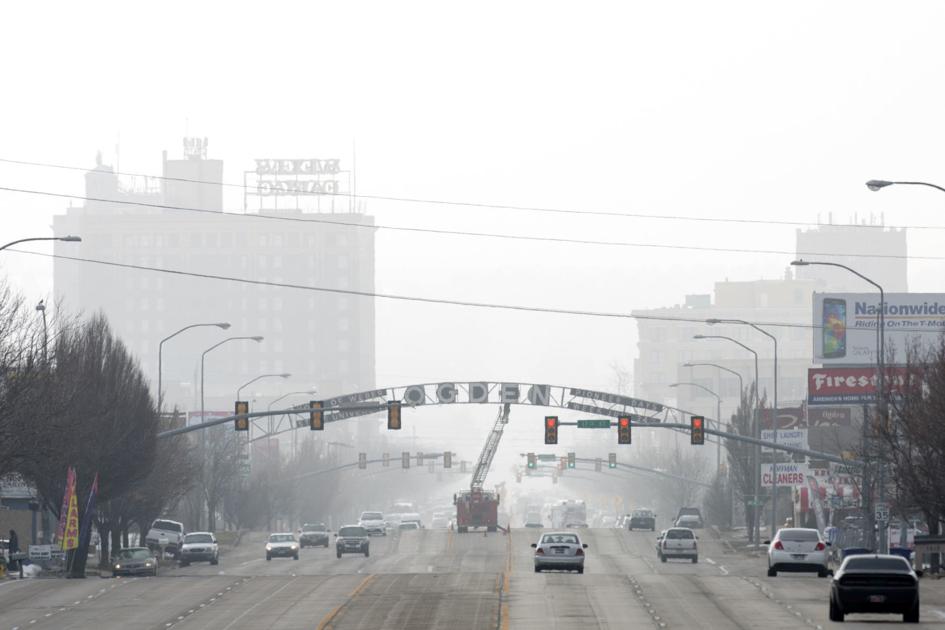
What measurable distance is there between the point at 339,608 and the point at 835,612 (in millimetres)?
13493

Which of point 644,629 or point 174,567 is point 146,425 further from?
point 644,629

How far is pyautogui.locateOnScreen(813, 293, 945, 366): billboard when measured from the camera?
112562 mm

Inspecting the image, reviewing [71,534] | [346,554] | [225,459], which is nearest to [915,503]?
[71,534]

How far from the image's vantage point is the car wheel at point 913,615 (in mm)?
40344

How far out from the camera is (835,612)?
41312 millimetres

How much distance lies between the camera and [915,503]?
202 ft

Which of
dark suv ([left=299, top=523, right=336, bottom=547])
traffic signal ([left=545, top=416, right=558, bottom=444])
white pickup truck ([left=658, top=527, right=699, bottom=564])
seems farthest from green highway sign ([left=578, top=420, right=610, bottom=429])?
dark suv ([left=299, top=523, right=336, bottom=547])

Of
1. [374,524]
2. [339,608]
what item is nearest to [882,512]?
[339,608]

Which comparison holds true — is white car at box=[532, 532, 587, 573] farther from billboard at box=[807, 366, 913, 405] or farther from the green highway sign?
billboard at box=[807, 366, 913, 405]

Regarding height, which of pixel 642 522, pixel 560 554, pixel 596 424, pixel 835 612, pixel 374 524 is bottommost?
pixel 374 524

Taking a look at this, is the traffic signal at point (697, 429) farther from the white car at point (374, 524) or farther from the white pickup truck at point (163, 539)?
the white car at point (374, 524)

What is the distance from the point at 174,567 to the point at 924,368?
39.7 meters

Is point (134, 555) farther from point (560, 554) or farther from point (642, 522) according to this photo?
point (642, 522)

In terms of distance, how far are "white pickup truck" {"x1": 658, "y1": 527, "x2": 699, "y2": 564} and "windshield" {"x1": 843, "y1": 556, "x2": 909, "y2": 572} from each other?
41.3 m
